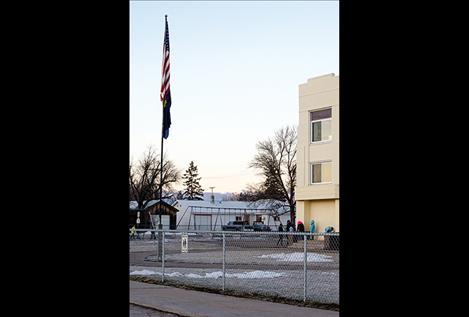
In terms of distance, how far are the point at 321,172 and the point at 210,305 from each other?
28555mm

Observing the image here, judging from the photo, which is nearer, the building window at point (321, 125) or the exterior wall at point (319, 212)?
the exterior wall at point (319, 212)

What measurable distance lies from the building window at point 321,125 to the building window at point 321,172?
1.48 meters

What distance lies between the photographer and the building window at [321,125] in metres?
37.8

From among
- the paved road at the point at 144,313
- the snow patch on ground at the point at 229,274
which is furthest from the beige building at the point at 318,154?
the paved road at the point at 144,313

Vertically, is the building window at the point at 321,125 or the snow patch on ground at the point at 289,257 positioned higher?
the building window at the point at 321,125

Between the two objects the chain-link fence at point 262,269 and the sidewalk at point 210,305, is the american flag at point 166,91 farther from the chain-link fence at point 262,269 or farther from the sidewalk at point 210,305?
the sidewalk at point 210,305

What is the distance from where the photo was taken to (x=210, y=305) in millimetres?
10766

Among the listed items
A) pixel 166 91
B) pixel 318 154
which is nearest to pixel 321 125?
pixel 318 154

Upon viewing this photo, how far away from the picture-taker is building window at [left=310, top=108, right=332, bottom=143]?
37.8m

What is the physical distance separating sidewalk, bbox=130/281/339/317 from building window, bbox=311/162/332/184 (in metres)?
26.1

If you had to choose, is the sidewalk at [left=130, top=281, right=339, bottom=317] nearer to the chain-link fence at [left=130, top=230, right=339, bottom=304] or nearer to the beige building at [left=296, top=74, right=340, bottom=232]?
the chain-link fence at [left=130, top=230, right=339, bottom=304]

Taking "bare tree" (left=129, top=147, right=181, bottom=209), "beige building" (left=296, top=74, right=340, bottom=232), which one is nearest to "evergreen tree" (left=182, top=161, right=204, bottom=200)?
"bare tree" (left=129, top=147, right=181, bottom=209)
